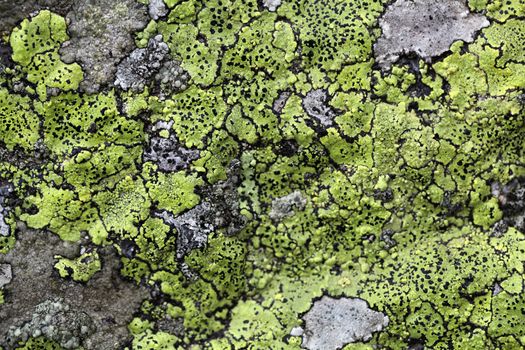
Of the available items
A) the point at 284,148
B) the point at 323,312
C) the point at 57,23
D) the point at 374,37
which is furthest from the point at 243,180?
the point at 57,23

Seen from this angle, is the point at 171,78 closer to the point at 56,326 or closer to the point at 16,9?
the point at 16,9

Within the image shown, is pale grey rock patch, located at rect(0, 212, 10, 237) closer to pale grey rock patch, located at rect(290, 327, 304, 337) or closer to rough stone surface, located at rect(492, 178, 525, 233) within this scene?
pale grey rock patch, located at rect(290, 327, 304, 337)

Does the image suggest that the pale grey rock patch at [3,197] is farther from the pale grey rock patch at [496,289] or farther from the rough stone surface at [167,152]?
the pale grey rock patch at [496,289]

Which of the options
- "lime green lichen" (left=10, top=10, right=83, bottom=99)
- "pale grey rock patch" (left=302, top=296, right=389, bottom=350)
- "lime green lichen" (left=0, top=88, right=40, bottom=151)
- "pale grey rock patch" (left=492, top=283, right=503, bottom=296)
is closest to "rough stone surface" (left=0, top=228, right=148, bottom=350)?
"lime green lichen" (left=0, top=88, right=40, bottom=151)

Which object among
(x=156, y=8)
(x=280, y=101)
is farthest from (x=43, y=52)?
(x=280, y=101)

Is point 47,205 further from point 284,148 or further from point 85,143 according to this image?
point 284,148

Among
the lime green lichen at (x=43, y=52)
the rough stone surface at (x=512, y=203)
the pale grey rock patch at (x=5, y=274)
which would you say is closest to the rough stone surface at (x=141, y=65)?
the lime green lichen at (x=43, y=52)
